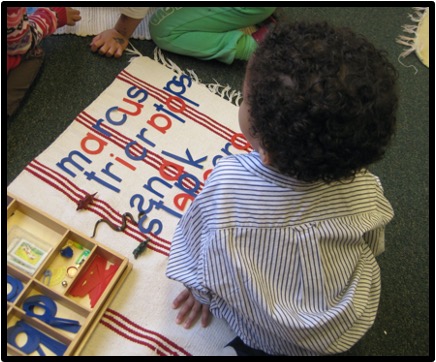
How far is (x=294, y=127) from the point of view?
48 centimetres

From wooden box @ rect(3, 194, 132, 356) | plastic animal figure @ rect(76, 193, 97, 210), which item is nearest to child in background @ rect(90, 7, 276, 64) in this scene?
plastic animal figure @ rect(76, 193, 97, 210)

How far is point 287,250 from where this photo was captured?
0.57m

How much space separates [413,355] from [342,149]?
1.99 feet

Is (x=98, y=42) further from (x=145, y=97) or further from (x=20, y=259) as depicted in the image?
(x=20, y=259)

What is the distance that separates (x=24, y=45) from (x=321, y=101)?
713mm

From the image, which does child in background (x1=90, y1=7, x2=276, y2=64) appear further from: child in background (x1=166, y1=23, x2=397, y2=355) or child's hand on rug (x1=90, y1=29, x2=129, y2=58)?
child in background (x1=166, y1=23, x2=397, y2=355)

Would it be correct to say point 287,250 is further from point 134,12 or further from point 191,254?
point 134,12

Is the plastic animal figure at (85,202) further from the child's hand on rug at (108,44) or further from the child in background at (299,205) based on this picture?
the child's hand on rug at (108,44)

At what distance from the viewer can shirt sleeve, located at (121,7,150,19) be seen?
3.39ft

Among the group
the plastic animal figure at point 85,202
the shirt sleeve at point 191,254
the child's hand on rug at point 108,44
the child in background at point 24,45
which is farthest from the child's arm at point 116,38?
the shirt sleeve at point 191,254

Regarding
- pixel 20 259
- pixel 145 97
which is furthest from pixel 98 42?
pixel 20 259

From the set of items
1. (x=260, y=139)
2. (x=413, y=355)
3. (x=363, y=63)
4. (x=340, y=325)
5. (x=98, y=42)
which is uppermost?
(x=363, y=63)

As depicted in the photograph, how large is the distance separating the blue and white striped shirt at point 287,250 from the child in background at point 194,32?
0.58 m

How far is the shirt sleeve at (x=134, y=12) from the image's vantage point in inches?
40.6
